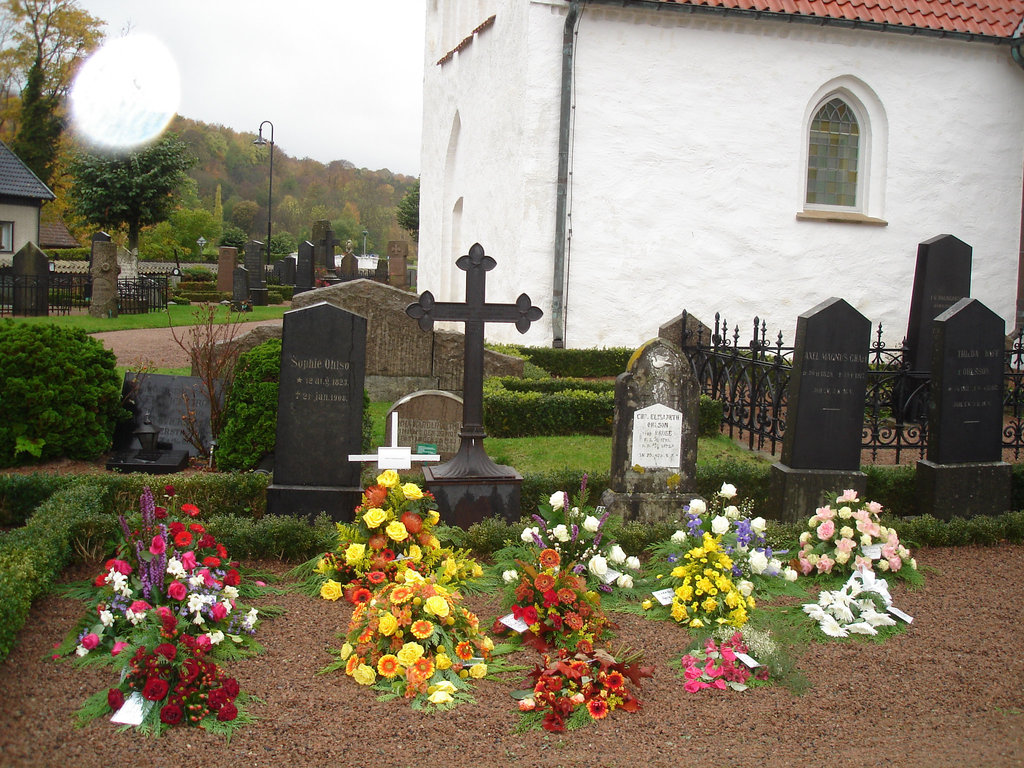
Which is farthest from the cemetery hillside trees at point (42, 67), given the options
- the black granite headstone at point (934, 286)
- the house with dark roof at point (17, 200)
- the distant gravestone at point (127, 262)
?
the black granite headstone at point (934, 286)

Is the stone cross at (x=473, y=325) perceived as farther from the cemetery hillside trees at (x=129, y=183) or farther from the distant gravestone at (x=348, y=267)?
the cemetery hillside trees at (x=129, y=183)

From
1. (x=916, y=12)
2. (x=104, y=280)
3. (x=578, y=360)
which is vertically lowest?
(x=578, y=360)

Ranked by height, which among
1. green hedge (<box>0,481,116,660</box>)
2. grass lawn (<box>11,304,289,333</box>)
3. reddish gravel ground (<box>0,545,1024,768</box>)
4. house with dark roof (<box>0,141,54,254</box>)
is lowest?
reddish gravel ground (<box>0,545,1024,768</box>)

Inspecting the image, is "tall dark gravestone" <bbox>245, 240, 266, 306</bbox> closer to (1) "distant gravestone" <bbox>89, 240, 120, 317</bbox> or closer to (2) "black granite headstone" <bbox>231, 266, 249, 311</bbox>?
(2) "black granite headstone" <bbox>231, 266, 249, 311</bbox>

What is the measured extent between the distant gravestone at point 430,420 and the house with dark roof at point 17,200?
30.1 metres

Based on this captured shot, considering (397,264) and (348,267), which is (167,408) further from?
(397,264)

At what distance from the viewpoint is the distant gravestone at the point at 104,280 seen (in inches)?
807

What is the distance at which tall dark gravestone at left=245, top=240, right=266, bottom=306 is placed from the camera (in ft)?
93.2

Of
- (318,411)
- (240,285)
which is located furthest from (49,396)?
(240,285)

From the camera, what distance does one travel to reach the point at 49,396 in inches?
314

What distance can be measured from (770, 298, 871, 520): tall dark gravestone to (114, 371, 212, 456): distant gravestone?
5391mm

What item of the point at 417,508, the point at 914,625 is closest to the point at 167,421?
the point at 417,508

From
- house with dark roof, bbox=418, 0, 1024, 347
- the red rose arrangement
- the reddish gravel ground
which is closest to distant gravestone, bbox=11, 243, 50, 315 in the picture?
house with dark roof, bbox=418, 0, 1024, 347

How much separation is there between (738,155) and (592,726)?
12.7m
